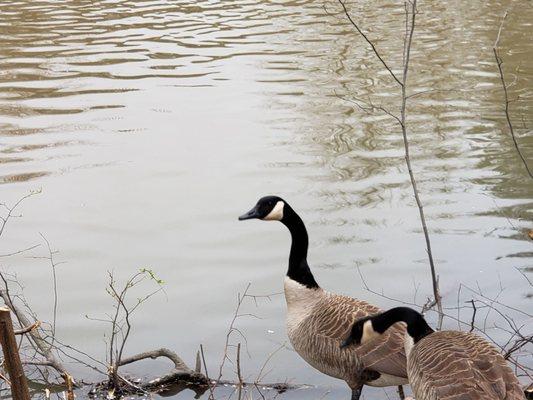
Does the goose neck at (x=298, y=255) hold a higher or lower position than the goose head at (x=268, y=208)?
lower

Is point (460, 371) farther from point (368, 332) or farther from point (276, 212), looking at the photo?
point (276, 212)

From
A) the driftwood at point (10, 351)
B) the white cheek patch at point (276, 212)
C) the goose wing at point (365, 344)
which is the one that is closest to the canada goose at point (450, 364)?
the goose wing at point (365, 344)

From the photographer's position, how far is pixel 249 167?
11117mm

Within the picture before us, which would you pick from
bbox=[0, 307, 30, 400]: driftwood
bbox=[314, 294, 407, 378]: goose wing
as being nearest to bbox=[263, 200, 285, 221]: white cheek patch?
bbox=[314, 294, 407, 378]: goose wing

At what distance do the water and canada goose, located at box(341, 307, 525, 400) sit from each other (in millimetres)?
1388

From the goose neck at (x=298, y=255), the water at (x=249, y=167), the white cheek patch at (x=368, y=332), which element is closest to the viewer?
the white cheek patch at (x=368, y=332)

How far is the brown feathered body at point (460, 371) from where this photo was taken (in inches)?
180

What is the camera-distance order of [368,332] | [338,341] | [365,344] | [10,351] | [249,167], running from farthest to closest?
[249,167], [338,341], [365,344], [368,332], [10,351]

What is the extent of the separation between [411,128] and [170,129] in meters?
3.12

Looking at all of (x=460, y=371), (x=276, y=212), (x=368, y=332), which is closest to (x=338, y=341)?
(x=368, y=332)

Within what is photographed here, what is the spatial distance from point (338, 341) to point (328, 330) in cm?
13

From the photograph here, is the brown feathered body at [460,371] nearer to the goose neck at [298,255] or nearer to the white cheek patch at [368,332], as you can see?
the white cheek patch at [368,332]

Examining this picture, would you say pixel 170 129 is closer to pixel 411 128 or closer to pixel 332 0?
pixel 411 128

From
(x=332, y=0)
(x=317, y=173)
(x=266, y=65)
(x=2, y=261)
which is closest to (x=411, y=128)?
(x=317, y=173)
